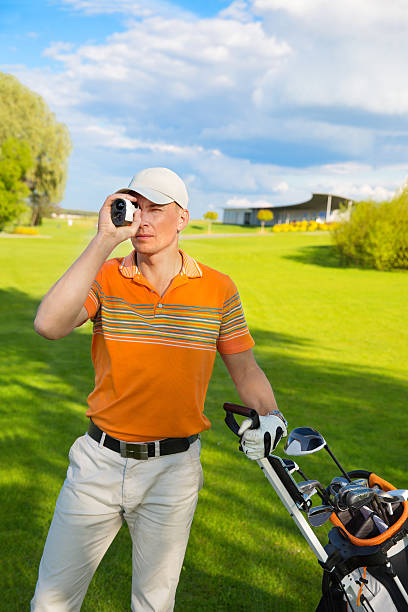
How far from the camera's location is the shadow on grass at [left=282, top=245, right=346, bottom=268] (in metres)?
36.4

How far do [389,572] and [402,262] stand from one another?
107 ft

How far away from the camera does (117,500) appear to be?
2.66 meters

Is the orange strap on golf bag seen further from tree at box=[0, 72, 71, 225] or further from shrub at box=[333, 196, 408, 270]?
tree at box=[0, 72, 71, 225]

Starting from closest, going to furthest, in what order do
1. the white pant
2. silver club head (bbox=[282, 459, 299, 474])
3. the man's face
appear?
silver club head (bbox=[282, 459, 299, 474]) < the white pant < the man's face

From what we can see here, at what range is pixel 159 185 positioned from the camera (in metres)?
2.71

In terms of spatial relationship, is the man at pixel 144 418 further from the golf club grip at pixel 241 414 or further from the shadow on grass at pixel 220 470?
the shadow on grass at pixel 220 470

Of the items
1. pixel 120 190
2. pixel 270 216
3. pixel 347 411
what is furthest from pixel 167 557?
pixel 270 216

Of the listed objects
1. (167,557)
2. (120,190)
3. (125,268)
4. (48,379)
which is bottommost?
(48,379)

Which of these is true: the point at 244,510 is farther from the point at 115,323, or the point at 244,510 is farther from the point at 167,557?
the point at 115,323

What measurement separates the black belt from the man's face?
89cm

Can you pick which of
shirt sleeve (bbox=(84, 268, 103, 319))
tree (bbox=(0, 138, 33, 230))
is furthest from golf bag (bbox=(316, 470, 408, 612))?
tree (bbox=(0, 138, 33, 230))

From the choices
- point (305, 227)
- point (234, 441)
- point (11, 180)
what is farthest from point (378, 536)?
point (305, 227)

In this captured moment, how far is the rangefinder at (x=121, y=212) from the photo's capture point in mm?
2354

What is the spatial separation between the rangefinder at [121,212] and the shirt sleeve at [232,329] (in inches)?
29.3
